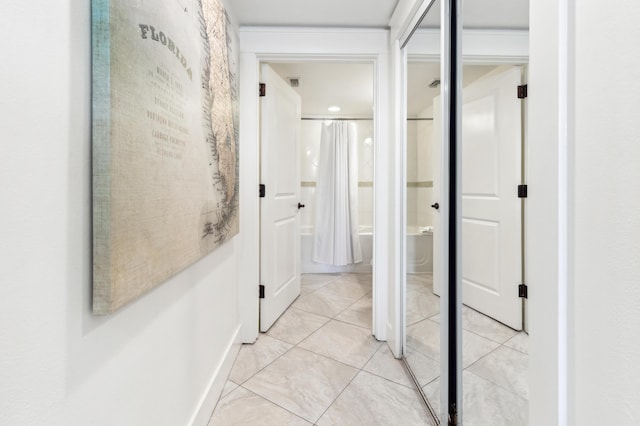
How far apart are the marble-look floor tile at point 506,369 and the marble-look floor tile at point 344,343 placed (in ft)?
2.99

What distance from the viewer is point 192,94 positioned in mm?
1126

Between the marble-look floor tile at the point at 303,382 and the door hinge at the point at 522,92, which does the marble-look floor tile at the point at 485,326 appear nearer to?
the door hinge at the point at 522,92

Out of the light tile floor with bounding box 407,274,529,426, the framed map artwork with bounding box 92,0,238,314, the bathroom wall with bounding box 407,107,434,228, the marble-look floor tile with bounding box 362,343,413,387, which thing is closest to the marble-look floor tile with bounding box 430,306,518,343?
the light tile floor with bounding box 407,274,529,426

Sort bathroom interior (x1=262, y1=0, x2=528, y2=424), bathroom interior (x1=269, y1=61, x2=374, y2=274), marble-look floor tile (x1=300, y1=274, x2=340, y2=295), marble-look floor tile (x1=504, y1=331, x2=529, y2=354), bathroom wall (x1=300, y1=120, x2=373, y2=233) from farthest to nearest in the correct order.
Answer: bathroom wall (x1=300, y1=120, x2=373, y2=233), marble-look floor tile (x1=300, y1=274, x2=340, y2=295), bathroom interior (x1=269, y1=61, x2=374, y2=274), bathroom interior (x1=262, y1=0, x2=528, y2=424), marble-look floor tile (x1=504, y1=331, x2=529, y2=354)

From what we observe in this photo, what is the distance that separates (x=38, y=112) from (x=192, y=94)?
64 cm

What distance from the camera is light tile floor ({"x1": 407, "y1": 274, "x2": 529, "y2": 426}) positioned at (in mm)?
915

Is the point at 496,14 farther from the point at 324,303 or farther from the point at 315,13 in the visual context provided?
the point at 324,303

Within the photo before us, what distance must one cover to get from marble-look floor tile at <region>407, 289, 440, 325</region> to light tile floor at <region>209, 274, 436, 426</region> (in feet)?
1.17

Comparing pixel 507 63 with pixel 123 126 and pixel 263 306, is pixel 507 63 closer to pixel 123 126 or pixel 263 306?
pixel 123 126

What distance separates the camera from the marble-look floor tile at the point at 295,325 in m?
2.20

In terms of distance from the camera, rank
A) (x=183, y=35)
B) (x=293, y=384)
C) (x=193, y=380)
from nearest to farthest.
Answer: (x=183, y=35) → (x=193, y=380) → (x=293, y=384)

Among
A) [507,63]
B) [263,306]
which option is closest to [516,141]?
[507,63]

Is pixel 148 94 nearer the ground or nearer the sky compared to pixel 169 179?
nearer the sky

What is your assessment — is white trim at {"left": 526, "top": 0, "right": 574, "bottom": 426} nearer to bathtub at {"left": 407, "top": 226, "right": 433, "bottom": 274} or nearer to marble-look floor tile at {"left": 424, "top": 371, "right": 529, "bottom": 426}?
marble-look floor tile at {"left": 424, "top": 371, "right": 529, "bottom": 426}
